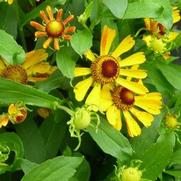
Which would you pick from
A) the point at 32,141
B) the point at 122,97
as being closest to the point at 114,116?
the point at 122,97

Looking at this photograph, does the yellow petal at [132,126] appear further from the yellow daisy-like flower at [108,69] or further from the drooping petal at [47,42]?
the drooping petal at [47,42]

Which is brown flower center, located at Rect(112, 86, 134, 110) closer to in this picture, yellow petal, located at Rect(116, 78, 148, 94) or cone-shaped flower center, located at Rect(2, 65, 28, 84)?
yellow petal, located at Rect(116, 78, 148, 94)

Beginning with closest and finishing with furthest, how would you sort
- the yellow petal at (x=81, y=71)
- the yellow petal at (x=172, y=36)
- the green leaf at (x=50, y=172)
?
1. the green leaf at (x=50, y=172)
2. the yellow petal at (x=81, y=71)
3. the yellow petal at (x=172, y=36)

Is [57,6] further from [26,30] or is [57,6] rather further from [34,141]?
[34,141]

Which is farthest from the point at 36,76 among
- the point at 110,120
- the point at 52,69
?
the point at 110,120

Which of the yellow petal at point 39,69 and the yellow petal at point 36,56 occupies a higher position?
the yellow petal at point 36,56

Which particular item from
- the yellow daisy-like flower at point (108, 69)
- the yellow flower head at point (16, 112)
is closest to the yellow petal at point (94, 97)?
A: the yellow daisy-like flower at point (108, 69)

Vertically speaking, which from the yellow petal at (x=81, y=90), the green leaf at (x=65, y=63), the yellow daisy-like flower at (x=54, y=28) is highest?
the yellow daisy-like flower at (x=54, y=28)
